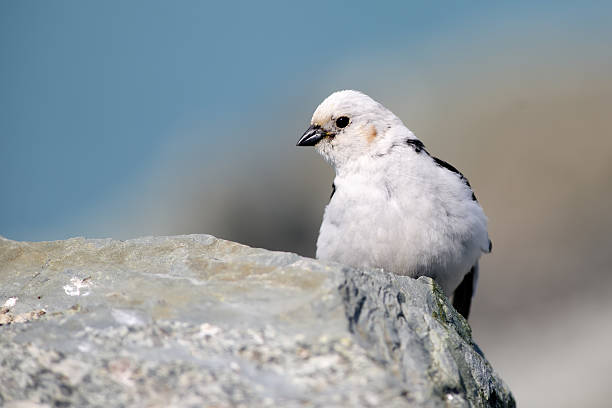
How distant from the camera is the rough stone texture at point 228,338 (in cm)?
321

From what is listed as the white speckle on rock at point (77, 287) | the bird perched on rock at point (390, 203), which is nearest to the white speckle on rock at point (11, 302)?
the white speckle on rock at point (77, 287)

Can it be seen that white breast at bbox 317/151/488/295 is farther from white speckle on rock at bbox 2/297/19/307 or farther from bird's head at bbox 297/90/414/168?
white speckle on rock at bbox 2/297/19/307

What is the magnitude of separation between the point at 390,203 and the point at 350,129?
3.49 ft

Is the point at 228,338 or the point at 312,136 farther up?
the point at 312,136

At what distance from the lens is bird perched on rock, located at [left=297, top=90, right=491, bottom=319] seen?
5.82 m

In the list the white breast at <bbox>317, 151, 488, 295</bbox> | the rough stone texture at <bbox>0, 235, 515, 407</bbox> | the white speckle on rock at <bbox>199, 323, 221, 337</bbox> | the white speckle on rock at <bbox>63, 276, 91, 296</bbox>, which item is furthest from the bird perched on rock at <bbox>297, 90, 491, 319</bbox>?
the white speckle on rock at <bbox>199, 323, 221, 337</bbox>

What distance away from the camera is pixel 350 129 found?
6.66 m

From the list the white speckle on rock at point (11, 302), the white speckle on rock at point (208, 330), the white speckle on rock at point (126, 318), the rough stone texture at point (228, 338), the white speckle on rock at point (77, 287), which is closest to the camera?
the rough stone texture at point (228, 338)

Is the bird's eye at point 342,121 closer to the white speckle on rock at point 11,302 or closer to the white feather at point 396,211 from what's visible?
the white feather at point 396,211

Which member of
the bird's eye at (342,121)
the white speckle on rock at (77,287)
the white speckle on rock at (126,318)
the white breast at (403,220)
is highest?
the bird's eye at (342,121)

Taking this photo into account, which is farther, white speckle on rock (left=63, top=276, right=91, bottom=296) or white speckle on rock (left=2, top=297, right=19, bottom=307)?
white speckle on rock (left=2, top=297, right=19, bottom=307)

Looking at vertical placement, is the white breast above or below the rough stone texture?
above

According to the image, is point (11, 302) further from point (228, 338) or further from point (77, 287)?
point (228, 338)

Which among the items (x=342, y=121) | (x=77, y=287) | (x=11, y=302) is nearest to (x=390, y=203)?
(x=342, y=121)
